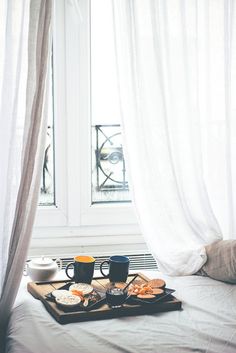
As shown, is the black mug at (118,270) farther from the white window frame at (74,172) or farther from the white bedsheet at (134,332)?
the white window frame at (74,172)

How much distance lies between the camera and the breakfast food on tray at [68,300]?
1.72 m

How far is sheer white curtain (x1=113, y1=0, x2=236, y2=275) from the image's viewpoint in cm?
224

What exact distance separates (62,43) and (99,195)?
2.47ft

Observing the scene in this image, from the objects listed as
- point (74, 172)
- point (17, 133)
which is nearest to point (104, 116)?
point (74, 172)

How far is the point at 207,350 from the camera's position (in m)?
1.54

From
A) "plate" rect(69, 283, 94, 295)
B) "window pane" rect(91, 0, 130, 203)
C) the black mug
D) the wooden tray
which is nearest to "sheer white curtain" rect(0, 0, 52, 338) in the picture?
the wooden tray

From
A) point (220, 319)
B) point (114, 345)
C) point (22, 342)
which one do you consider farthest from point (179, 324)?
point (22, 342)

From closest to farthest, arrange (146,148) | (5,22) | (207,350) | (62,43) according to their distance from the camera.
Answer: (207,350), (5,22), (146,148), (62,43)

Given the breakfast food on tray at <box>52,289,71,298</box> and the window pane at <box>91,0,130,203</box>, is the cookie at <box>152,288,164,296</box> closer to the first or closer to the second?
the breakfast food on tray at <box>52,289,71,298</box>

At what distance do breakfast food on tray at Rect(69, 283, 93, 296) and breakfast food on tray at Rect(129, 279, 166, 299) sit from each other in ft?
0.48

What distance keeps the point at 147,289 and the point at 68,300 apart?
300 millimetres

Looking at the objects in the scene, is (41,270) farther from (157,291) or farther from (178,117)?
(178,117)

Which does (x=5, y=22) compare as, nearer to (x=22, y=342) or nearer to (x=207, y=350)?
(x=22, y=342)

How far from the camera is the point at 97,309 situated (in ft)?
5.73
